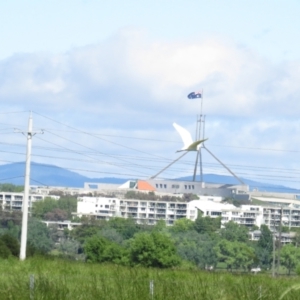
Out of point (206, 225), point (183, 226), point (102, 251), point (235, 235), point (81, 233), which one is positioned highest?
point (206, 225)

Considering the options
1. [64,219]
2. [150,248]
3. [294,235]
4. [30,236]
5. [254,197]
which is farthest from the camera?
[254,197]

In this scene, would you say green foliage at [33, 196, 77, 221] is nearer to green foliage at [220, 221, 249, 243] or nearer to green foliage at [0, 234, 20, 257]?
green foliage at [220, 221, 249, 243]

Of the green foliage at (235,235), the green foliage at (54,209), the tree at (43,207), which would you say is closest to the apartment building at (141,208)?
the green foliage at (54,209)

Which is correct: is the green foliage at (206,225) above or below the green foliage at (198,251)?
above

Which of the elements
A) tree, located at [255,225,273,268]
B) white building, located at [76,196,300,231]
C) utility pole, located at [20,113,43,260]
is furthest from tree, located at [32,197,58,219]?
utility pole, located at [20,113,43,260]

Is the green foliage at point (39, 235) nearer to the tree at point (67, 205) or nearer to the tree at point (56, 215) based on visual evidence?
the tree at point (56, 215)

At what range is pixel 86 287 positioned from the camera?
864 cm

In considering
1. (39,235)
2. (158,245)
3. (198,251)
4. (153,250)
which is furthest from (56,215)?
(153,250)

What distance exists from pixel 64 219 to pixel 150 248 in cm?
6210

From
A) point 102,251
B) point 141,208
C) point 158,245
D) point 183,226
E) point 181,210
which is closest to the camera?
Answer: point 102,251

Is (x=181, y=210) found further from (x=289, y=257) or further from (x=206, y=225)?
(x=289, y=257)

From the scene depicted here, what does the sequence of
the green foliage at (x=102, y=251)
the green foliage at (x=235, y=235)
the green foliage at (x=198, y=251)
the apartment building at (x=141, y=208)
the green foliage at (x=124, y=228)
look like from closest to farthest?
the green foliage at (x=102, y=251), the green foliage at (x=198, y=251), the green foliage at (x=124, y=228), the green foliage at (x=235, y=235), the apartment building at (x=141, y=208)

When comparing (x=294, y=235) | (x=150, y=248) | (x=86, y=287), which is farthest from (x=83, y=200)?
(x=86, y=287)

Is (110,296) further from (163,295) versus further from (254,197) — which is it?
(254,197)
